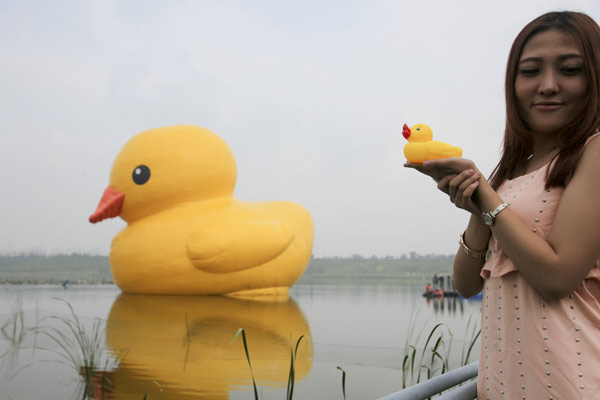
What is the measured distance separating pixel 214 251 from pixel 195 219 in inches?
29.4

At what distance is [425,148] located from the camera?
93cm

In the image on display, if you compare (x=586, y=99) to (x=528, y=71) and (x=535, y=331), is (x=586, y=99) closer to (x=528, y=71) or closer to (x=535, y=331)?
(x=528, y=71)

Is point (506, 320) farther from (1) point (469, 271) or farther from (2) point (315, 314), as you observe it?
(2) point (315, 314)

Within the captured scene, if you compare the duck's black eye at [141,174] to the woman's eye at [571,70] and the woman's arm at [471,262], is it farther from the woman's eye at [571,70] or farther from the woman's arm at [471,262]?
the woman's eye at [571,70]

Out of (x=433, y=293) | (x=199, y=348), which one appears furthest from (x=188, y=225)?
(x=433, y=293)

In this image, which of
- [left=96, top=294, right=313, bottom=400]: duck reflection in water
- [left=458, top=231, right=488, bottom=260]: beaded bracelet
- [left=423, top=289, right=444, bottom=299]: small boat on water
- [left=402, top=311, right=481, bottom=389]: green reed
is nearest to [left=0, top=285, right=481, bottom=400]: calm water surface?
Result: [left=96, top=294, right=313, bottom=400]: duck reflection in water

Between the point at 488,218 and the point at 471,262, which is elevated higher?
the point at 488,218

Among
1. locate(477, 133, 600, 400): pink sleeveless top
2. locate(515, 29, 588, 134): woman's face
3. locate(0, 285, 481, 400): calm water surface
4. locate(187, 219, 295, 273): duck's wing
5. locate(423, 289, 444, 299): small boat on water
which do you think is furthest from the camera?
locate(423, 289, 444, 299): small boat on water

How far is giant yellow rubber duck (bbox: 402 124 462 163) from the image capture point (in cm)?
92

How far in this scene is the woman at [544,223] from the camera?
0.80 metres

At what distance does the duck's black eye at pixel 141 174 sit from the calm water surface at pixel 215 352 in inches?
77.5

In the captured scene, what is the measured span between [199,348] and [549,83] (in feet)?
12.0

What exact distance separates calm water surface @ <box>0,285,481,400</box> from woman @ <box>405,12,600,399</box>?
54.5 inches

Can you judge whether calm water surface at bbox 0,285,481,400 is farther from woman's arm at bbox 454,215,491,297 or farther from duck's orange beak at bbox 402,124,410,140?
duck's orange beak at bbox 402,124,410,140
